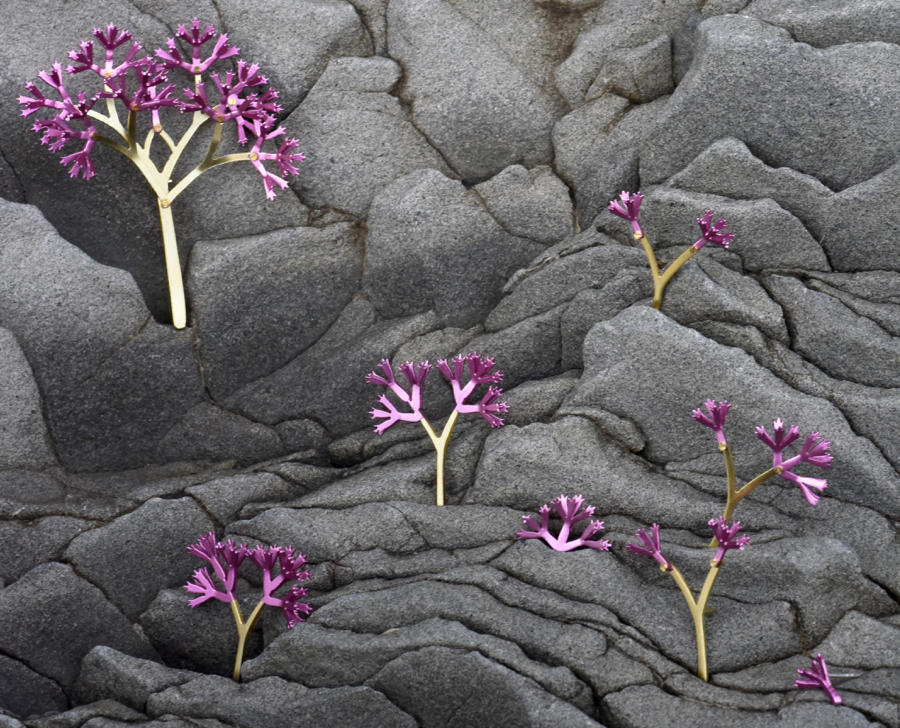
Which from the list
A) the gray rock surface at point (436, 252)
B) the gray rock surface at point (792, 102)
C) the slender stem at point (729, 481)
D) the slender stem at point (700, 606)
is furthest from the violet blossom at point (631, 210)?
the slender stem at point (700, 606)

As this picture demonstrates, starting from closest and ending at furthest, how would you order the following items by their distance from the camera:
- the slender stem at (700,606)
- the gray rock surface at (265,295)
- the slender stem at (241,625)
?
the slender stem at (700,606), the slender stem at (241,625), the gray rock surface at (265,295)

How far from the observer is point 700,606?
3.80 m

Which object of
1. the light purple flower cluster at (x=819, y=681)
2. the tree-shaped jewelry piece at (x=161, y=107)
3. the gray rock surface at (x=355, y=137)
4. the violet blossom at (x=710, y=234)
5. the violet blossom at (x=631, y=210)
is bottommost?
the light purple flower cluster at (x=819, y=681)

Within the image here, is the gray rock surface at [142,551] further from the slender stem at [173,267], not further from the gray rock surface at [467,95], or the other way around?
the gray rock surface at [467,95]

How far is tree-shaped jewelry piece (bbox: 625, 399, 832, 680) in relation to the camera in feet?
12.0

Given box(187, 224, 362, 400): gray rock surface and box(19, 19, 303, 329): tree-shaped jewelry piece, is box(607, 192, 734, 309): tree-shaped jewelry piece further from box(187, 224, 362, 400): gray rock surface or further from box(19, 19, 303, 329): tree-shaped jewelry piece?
box(19, 19, 303, 329): tree-shaped jewelry piece

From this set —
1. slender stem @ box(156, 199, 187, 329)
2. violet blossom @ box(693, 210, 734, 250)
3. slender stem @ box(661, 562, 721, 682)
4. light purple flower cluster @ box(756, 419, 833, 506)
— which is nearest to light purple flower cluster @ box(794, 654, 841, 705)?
slender stem @ box(661, 562, 721, 682)

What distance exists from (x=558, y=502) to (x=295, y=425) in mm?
1541

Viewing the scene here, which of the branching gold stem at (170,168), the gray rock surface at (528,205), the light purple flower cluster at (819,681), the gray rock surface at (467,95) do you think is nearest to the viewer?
the light purple flower cluster at (819,681)

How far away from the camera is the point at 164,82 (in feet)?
16.4

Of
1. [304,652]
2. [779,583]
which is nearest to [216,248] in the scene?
[304,652]

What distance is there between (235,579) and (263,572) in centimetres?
12

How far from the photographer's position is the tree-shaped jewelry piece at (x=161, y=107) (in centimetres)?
461

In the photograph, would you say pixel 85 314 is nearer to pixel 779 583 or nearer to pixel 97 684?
pixel 97 684
